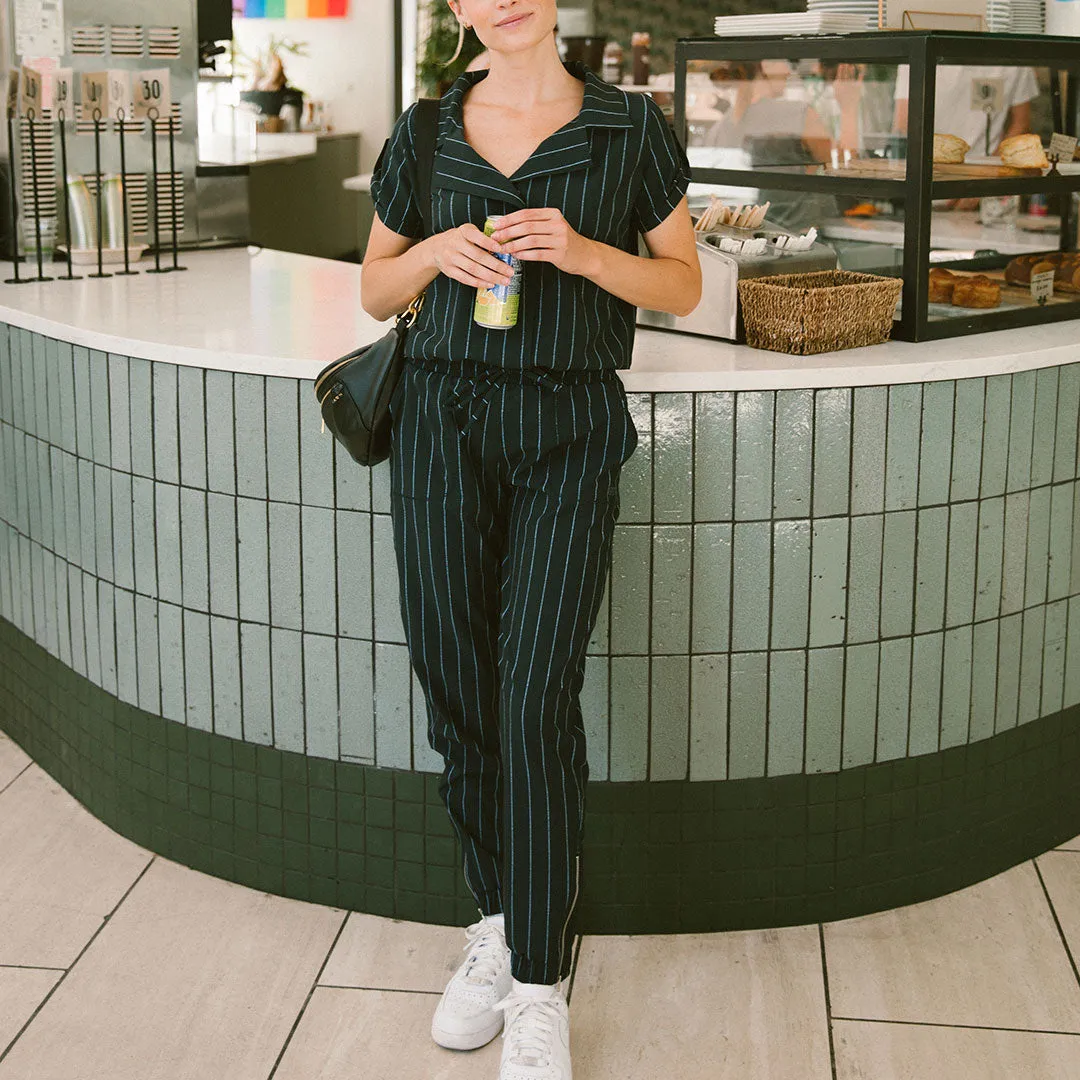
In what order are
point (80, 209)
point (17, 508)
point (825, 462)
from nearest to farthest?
point (825, 462), point (17, 508), point (80, 209)

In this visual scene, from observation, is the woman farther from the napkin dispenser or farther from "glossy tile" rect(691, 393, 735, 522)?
the napkin dispenser

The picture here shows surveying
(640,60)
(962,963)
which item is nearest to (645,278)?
(962,963)

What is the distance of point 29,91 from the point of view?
131 inches

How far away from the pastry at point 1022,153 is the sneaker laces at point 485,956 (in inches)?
66.8

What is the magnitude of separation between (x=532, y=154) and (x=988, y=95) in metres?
1.16

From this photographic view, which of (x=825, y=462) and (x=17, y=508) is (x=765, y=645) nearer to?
(x=825, y=462)

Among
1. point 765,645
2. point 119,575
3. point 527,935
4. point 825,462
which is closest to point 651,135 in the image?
point 825,462

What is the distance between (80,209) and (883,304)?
1.97 metres

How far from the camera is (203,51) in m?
3.82

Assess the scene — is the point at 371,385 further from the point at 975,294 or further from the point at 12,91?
the point at 12,91

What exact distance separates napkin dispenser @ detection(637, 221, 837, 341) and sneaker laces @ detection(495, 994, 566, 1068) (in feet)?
3.79

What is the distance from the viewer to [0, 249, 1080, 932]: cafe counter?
2.38m

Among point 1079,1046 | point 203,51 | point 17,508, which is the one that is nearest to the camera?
point 1079,1046

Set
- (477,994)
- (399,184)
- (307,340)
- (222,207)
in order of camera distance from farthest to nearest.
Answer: (222,207) → (307,340) → (477,994) → (399,184)
